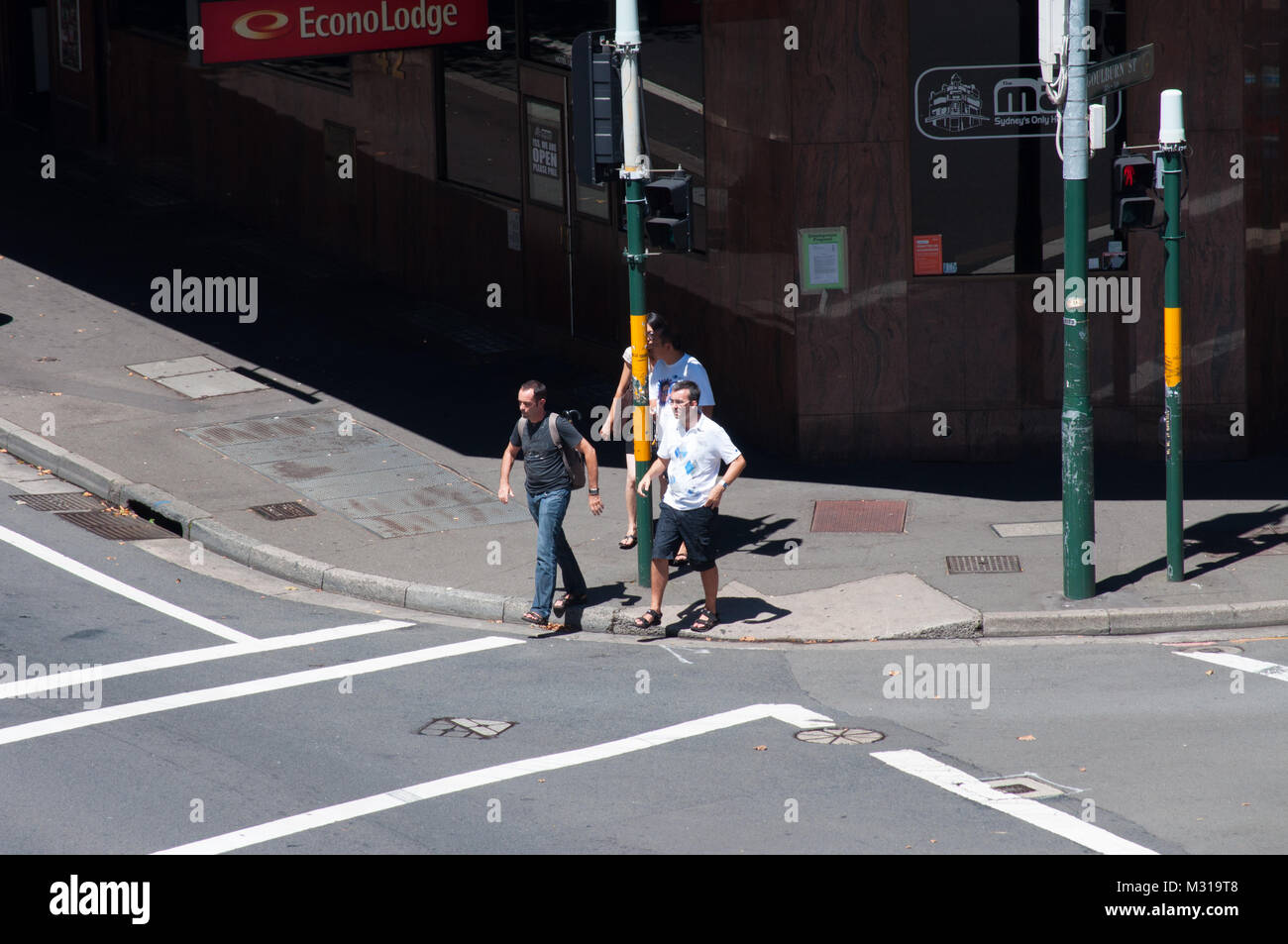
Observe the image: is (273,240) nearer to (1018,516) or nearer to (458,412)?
(458,412)

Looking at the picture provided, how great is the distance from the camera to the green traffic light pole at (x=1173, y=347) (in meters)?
13.4

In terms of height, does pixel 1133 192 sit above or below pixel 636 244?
above

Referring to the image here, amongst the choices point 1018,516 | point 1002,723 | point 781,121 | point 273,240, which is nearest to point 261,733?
point 1002,723

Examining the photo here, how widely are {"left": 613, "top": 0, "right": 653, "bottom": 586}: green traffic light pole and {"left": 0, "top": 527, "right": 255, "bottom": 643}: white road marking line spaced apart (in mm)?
3116

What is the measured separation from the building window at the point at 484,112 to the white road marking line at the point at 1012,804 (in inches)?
488

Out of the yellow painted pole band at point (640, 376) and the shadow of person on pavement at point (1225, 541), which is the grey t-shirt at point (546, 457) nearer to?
the yellow painted pole band at point (640, 376)

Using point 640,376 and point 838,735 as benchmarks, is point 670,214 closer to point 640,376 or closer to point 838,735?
point 640,376

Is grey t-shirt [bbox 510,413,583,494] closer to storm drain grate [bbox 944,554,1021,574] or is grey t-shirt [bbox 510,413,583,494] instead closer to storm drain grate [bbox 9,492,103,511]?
storm drain grate [bbox 944,554,1021,574]

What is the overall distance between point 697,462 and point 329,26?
9622 mm

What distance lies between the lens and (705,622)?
1324 centimetres

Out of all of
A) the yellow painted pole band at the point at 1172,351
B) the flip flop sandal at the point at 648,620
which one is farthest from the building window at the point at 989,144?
the flip flop sandal at the point at 648,620

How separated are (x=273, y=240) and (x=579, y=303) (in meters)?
6.39

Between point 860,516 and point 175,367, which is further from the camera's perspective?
point 175,367

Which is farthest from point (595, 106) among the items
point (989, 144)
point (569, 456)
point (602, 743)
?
point (602, 743)
